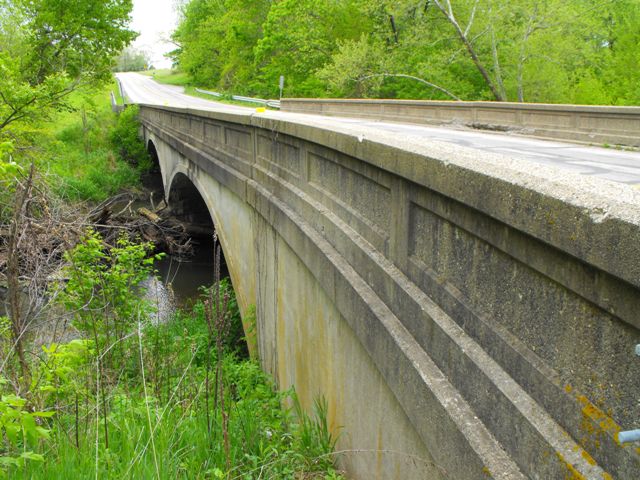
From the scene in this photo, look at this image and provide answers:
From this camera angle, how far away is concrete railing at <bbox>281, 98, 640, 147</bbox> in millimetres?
10047

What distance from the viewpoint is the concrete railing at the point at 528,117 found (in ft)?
33.0

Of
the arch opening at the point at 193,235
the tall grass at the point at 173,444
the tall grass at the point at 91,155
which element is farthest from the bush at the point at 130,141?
the tall grass at the point at 173,444

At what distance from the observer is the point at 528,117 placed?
12.8m

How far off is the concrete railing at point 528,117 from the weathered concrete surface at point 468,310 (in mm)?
7166

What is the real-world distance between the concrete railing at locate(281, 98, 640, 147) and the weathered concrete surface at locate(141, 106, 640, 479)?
717 centimetres

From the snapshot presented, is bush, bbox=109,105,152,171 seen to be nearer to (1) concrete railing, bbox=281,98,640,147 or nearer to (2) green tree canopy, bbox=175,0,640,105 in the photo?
(2) green tree canopy, bbox=175,0,640,105

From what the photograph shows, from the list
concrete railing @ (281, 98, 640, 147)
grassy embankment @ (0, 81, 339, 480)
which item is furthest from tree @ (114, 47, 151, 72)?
grassy embankment @ (0, 81, 339, 480)

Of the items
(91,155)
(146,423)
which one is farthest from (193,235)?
(146,423)

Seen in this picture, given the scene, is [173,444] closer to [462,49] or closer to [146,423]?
[146,423]

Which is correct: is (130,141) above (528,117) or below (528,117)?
below

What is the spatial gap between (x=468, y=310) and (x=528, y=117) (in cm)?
1146

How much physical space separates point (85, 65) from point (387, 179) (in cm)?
2672

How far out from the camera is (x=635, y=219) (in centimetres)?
147

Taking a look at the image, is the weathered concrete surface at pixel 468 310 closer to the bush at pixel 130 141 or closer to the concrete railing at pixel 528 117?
the concrete railing at pixel 528 117
